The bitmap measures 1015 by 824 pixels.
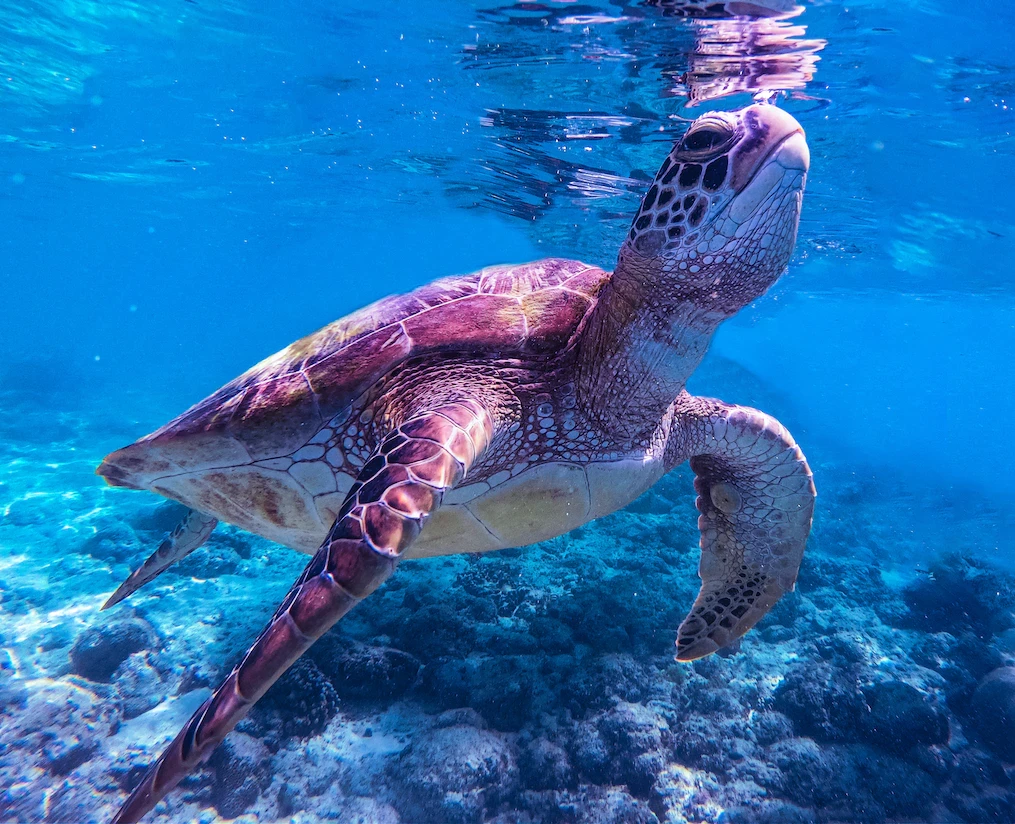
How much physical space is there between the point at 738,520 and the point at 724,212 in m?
2.58

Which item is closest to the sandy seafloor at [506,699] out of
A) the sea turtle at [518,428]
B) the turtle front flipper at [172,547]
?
the turtle front flipper at [172,547]

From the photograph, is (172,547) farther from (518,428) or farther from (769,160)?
(769,160)

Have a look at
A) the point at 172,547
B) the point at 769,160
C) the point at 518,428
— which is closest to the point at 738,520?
the point at 518,428

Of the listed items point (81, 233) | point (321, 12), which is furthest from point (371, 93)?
point (81, 233)

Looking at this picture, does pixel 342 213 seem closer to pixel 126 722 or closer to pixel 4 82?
pixel 4 82

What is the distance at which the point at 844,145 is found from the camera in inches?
436

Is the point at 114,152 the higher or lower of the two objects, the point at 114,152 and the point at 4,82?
the lower

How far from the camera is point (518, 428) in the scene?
2.88 metres

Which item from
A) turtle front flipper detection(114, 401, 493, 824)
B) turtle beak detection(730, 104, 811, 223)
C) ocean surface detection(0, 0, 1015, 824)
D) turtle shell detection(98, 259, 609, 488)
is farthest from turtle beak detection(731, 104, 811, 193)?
ocean surface detection(0, 0, 1015, 824)

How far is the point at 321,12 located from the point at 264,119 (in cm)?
766

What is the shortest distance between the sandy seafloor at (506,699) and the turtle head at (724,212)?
4.17 meters

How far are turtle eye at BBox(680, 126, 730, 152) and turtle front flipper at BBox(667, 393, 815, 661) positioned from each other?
1.80 metres

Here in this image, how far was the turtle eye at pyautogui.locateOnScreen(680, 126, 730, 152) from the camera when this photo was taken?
219 cm

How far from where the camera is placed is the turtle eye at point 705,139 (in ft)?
7.20
